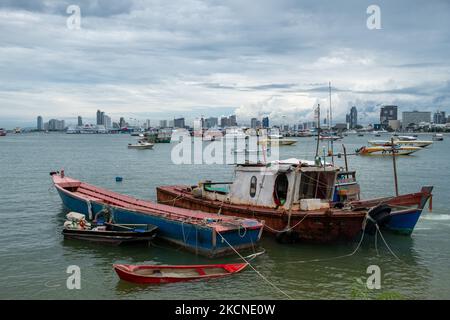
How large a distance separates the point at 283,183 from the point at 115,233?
7811mm

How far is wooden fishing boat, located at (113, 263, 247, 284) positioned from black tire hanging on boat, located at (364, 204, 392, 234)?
595 cm

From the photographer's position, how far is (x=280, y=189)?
21.5m

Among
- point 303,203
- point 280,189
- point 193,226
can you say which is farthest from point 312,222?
point 193,226

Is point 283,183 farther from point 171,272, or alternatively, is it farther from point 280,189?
point 171,272

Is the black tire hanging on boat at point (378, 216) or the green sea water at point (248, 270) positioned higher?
the black tire hanging on boat at point (378, 216)

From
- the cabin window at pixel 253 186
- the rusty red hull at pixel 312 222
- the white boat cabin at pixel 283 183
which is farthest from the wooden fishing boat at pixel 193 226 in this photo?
the cabin window at pixel 253 186

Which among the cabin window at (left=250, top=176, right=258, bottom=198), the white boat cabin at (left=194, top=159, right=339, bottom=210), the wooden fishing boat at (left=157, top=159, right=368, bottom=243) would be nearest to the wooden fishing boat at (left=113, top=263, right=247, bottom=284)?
the wooden fishing boat at (left=157, top=159, right=368, bottom=243)

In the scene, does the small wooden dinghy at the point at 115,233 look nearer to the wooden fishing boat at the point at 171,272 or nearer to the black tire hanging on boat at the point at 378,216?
the wooden fishing boat at the point at 171,272

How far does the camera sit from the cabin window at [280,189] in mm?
21297

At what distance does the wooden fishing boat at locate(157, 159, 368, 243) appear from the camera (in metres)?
19.4

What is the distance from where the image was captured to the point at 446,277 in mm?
16984

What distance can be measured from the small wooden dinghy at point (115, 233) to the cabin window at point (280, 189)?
18.6ft

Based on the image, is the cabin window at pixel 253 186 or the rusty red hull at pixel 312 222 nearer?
the rusty red hull at pixel 312 222

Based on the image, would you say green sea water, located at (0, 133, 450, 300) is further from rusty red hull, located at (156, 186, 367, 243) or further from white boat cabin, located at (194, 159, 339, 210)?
white boat cabin, located at (194, 159, 339, 210)
